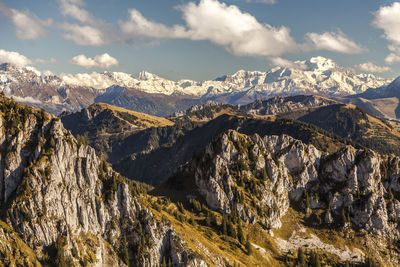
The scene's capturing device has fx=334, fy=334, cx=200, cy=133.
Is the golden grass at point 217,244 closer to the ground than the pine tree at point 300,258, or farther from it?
farther from it

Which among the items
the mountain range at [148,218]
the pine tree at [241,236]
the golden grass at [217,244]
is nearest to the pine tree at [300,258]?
the mountain range at [148,218]

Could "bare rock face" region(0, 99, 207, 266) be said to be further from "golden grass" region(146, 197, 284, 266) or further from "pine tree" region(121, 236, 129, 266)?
"golden grass" region(146, 197, 284, 266)

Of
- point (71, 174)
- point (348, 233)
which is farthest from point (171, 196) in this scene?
point (348, 233)

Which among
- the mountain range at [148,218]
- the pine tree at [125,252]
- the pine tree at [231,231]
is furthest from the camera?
the pine tree at [231,231]

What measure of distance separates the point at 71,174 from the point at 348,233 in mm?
146793

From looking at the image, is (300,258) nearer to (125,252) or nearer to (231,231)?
(231,231)

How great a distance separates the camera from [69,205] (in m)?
130

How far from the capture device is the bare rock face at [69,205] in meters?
121

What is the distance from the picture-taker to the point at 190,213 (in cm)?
18175

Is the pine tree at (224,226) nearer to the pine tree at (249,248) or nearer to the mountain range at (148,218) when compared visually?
the mountain range at (148,218)

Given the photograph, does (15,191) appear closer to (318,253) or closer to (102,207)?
(102,207)

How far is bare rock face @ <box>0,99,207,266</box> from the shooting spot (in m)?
121

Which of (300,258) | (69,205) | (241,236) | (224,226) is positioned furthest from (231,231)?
(69,205)

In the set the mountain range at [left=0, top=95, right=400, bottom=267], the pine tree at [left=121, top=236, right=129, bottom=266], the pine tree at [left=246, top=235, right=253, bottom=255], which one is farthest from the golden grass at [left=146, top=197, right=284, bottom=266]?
the pine tree at [left=121, top=236, right=129, bottom=266]
